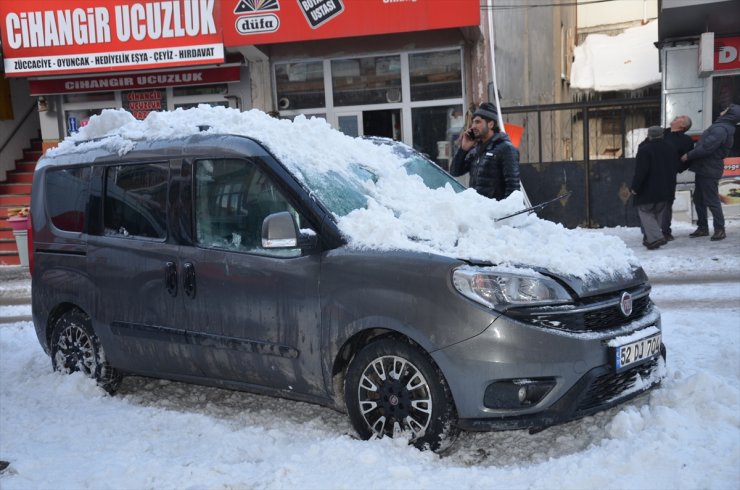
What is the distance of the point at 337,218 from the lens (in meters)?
4.16

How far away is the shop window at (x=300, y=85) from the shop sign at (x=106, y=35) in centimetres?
179

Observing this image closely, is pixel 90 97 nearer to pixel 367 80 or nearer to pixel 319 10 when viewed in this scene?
pixel 319 10

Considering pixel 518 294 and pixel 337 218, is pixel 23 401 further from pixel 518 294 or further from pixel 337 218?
pixel 518 294

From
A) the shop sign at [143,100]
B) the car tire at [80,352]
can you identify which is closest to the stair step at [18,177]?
the shop sign at [143,100]

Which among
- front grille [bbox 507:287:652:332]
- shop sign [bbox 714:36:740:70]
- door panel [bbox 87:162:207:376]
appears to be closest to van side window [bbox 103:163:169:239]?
door panel [bbox 87:162:207:376]

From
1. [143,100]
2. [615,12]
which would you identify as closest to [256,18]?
[143,100]

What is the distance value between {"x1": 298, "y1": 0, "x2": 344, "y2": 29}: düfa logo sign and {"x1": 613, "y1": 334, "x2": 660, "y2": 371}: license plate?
10599 millimetres

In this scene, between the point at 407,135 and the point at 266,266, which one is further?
the point at 407,135

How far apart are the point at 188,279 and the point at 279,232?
0.91m

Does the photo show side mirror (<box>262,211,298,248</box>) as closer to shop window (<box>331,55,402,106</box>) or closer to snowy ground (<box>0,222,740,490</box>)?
snowy ground (<box>0,222,740,490</box>)

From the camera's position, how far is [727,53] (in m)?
13.4

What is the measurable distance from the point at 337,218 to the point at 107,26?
1164 cm

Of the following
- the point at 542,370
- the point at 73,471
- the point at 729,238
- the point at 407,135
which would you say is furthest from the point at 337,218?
the point at 407,135

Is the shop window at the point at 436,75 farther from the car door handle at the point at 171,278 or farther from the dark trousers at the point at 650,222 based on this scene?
the car door handle at the point at 171,278
